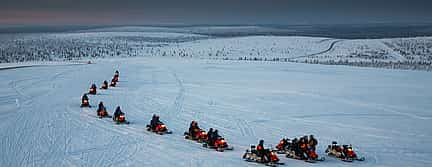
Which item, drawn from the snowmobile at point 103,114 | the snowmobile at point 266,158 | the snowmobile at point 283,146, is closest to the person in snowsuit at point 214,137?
the snowmobile at point 266,158

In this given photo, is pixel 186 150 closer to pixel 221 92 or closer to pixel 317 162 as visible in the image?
pixel 317 162

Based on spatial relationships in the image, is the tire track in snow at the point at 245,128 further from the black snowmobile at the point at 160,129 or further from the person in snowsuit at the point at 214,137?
the black snowmobile at the point at 160,129

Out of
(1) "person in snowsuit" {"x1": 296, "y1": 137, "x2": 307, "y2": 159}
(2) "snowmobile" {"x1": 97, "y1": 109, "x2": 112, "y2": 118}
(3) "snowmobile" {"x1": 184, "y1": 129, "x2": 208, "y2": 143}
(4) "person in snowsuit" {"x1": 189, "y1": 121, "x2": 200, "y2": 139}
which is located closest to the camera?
(1) "person in snowsuit" {"x1": 296, "y1": 137, "x2": 307, "y2": 159}

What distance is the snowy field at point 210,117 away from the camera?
15703 mm

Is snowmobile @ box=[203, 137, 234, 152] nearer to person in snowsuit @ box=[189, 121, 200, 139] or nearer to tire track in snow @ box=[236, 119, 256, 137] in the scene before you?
person in snowsuit @ box=[189, 121, 200, 139]

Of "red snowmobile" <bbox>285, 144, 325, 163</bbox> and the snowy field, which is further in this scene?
the snowy field

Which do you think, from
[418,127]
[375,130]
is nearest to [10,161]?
[375,130]

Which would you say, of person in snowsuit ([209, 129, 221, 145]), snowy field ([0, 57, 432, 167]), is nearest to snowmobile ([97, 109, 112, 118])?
snowy field ([0, 57, 432, 167])

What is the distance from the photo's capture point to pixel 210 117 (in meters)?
22.9

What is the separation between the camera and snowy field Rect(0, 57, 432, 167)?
15.7 meters

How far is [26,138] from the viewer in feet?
59.7

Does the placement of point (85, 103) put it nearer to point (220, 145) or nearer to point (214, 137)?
point (214, 137)

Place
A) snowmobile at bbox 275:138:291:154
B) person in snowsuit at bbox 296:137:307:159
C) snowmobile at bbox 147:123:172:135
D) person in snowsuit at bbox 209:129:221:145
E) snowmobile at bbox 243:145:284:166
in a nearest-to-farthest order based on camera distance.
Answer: snowmobile at bbox 243:145:284:166
person in snowsuit at bbox 296:137:307:159
snowmobile at bbox 275:138:291:154
person in snowsuit at bbox 209:129:221:145
snowmobile at bbox 147:123:172:135

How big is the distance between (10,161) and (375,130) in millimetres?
13753
